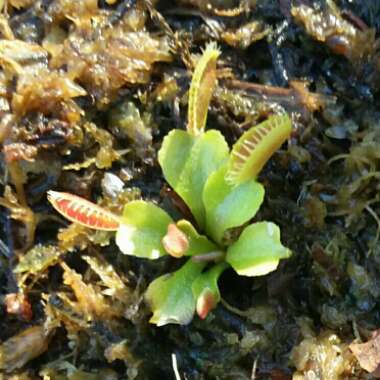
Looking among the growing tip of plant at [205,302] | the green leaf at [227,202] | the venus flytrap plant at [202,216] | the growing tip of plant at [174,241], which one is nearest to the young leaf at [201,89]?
the venus flytrap plant at [202,216]

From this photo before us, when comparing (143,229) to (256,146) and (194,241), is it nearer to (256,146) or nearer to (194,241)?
(194,241)

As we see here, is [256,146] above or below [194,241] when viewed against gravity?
above

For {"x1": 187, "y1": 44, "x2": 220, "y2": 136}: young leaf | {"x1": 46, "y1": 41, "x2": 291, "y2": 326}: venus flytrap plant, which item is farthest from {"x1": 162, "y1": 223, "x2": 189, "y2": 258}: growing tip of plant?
{"x1": 187, "y1": 44, "x2": 220, "y2": 136}: young leaf

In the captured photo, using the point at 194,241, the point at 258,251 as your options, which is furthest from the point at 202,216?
the point at 258,251

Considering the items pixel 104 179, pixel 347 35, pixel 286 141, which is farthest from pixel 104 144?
pixel 347 35

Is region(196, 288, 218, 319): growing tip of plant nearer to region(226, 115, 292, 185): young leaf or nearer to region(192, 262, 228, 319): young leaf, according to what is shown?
region(192, 262, 228, 319): young leaf

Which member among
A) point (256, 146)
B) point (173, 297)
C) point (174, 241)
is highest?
point (256, 146)
